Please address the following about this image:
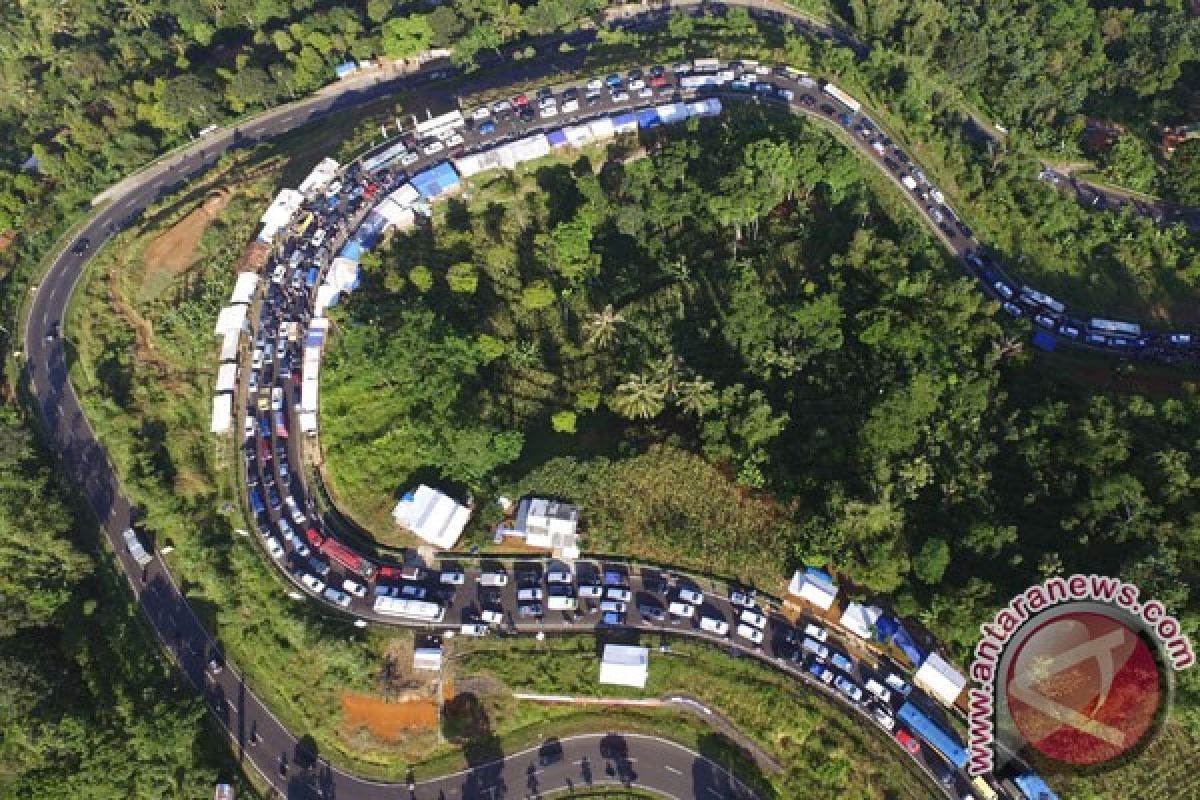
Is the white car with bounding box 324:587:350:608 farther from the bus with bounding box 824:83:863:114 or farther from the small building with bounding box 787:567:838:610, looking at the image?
the bus with bounding box 824:83:863:114

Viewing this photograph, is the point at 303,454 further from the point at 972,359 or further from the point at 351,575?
the point at 972,359

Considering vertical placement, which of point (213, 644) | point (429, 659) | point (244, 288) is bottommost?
point (429, 659)

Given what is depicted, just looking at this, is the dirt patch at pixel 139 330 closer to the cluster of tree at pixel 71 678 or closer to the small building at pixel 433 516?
the cluster of tree at pixel 71 678

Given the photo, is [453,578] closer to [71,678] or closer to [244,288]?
[71,678]

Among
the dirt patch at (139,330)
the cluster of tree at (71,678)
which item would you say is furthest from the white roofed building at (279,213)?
the cluster of tree at (71,678)

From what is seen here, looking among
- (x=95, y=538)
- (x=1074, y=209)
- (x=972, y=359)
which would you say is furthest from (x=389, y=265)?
(x=1074, y=209)

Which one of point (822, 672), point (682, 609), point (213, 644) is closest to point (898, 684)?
point (822, 672)

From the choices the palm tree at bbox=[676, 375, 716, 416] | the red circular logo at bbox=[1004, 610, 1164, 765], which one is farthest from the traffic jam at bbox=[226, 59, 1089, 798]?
the palm tree at bbox=[676, 375, 716, 416]
